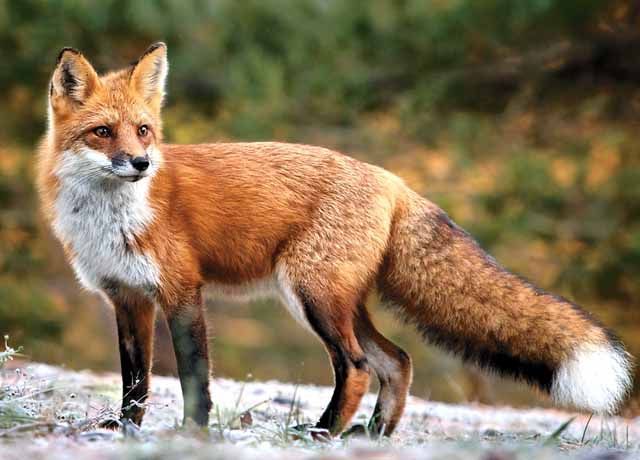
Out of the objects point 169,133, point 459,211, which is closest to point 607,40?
point 459,211

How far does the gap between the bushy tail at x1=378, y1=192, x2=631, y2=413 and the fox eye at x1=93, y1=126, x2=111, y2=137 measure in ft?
5.79

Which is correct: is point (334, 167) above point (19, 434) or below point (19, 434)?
above

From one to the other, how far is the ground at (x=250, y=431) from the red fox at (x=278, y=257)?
0.33 metres

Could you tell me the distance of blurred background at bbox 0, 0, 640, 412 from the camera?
11.3 m

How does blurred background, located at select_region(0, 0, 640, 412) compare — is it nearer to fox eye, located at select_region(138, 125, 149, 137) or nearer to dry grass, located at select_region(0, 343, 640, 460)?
dry grass, located at select_region(0, 343, 640, 460)

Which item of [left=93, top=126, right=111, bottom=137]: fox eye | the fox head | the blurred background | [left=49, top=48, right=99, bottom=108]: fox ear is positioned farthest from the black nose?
the blurred background

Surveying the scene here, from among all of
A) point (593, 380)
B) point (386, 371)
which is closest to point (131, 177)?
point (386, 371)

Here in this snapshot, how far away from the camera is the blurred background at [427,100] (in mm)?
11320

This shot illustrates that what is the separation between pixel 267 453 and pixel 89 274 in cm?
212

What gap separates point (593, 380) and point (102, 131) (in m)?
2.98

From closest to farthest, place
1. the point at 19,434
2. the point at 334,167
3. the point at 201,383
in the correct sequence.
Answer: the point at 19,434 < the point at 201,383 < the point at 334,167

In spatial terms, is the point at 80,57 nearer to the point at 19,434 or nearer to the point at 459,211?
the point at 19,434

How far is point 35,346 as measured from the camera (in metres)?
11.6

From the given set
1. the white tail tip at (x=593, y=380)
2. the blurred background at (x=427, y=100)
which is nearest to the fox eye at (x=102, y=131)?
the white tail tip at (x=593, y=380)
